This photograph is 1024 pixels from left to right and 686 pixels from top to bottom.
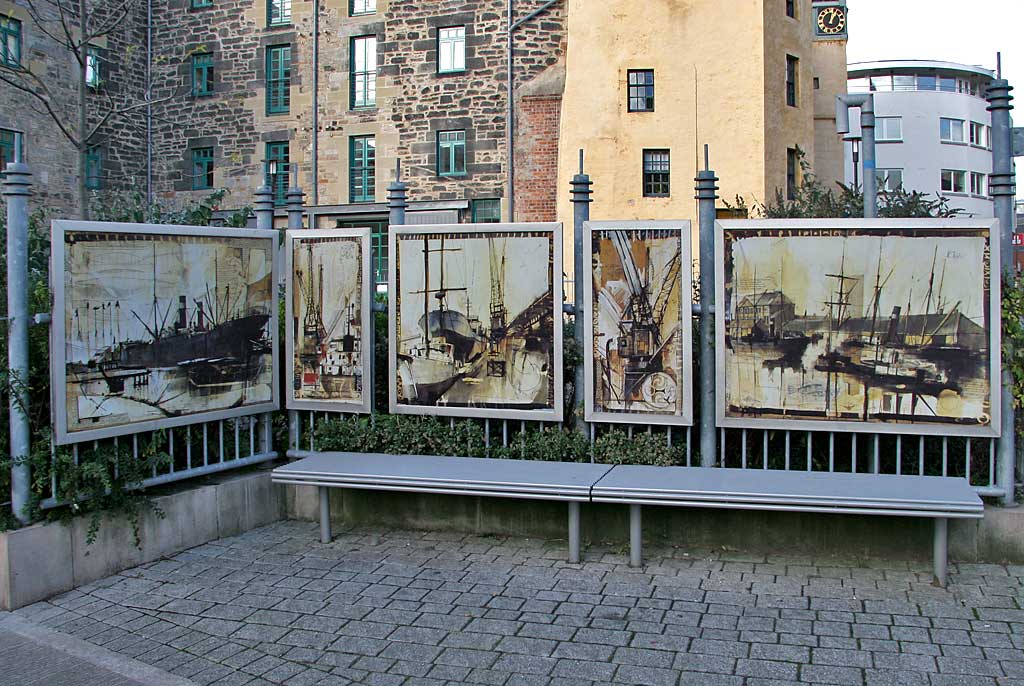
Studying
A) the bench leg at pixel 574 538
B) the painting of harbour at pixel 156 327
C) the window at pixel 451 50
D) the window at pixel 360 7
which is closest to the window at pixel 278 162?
the window at pixel 360 7

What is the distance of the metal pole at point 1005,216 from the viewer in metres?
6.33

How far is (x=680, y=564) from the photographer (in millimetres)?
6332

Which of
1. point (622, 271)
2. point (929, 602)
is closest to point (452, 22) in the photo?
point (622, 271)

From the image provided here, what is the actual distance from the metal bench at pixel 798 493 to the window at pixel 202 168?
29.2 metres

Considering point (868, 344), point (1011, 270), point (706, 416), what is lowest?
point (706, 416)

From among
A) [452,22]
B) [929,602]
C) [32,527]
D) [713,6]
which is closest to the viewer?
[929,602]

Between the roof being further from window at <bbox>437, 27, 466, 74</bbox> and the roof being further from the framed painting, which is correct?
the framed painting

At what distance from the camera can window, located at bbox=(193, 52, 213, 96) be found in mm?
33000

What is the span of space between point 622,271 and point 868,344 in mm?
1743

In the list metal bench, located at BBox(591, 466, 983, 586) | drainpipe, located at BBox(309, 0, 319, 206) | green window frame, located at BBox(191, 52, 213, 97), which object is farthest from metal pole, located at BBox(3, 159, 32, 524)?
green window frame, located at BBox(191, 52, 213, 97)

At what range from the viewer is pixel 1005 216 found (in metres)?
6.39

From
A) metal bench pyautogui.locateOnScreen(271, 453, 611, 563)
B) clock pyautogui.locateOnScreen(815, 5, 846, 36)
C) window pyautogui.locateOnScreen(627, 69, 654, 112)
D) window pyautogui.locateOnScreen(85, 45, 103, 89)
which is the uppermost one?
clock pyautogui.locateOnScreen(815, 5, 846, 36)

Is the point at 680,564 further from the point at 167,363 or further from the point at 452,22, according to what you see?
the point at 452,22

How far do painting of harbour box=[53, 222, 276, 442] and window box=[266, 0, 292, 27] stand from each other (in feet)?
87.7
